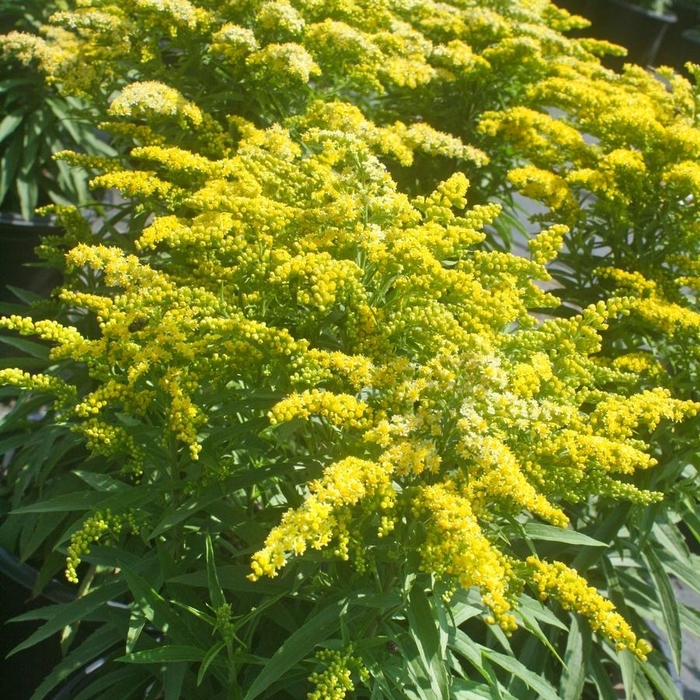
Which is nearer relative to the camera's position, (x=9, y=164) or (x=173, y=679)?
(x=173, y=679)

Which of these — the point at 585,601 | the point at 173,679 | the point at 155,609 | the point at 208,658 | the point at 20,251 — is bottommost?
the point at 20,251

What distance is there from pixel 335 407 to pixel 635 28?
38.0ft

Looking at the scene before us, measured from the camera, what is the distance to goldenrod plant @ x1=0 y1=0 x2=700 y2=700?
1535 mm

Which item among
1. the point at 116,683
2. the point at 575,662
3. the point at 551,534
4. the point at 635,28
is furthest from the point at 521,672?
the point at 635,28

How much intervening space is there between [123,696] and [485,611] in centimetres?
95

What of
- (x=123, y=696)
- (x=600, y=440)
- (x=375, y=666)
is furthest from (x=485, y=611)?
(x=123, y=696)

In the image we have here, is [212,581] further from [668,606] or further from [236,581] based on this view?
[668,606]

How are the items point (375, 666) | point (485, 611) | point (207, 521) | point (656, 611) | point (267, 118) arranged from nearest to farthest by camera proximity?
point (375, 666)
point (485, 611)
point (207, 521)
point (656, 611)
point (267, 118)

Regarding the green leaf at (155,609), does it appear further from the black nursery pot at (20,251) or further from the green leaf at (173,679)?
the black nursery pot at (20,251)

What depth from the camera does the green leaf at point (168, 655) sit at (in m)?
1.59

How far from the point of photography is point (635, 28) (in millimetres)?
11023

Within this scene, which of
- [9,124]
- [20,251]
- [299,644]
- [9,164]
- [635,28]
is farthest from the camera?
[635,28]

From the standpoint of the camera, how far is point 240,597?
1.91 metres

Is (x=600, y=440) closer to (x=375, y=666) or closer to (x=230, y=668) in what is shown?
(x=375, y=666)
